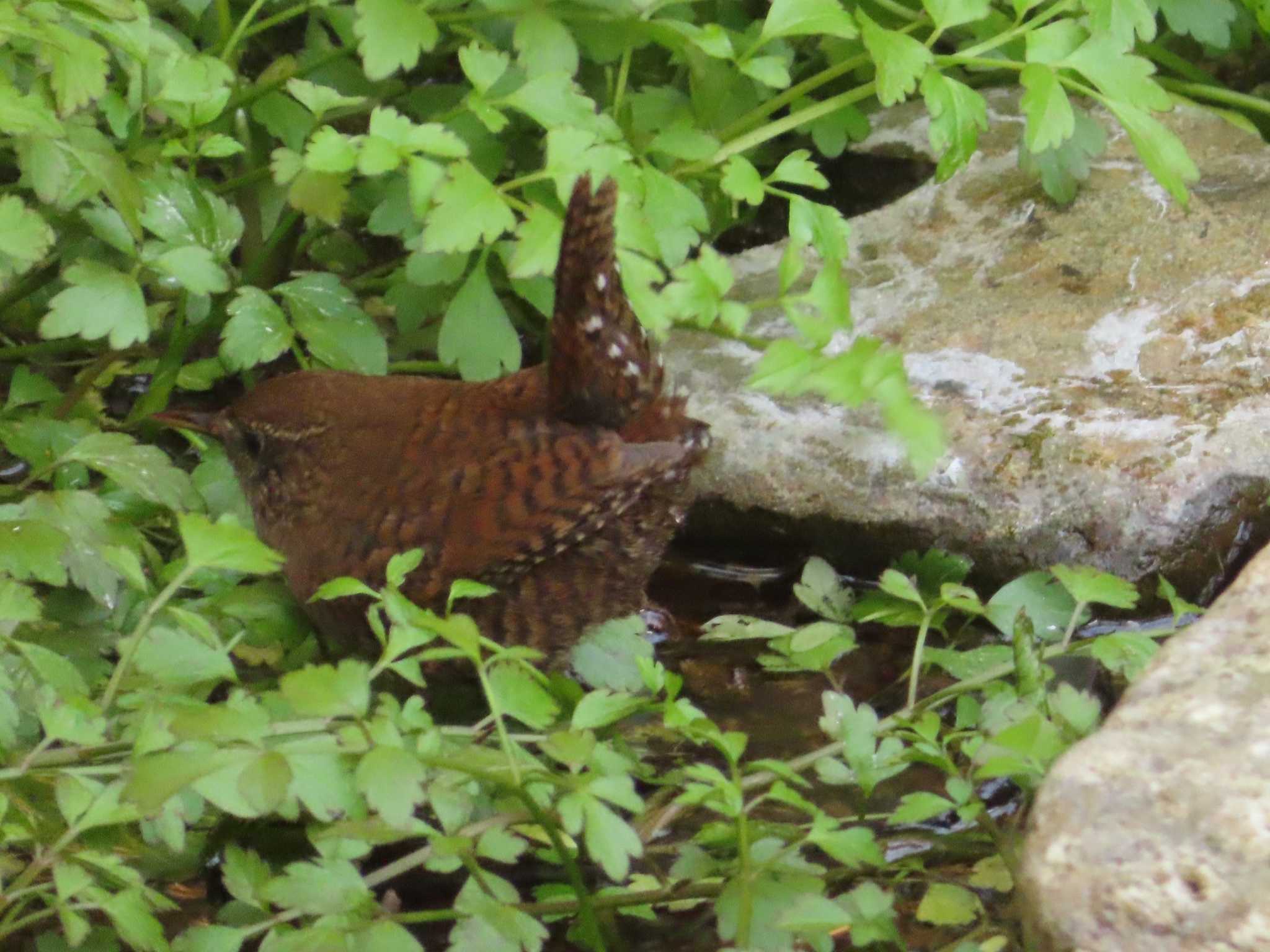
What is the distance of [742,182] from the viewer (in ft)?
8.96

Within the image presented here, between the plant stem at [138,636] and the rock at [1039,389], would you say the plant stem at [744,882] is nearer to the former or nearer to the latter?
the plant stem at [138,636]

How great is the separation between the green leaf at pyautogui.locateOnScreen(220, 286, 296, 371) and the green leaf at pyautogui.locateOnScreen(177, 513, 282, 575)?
940 millimetres

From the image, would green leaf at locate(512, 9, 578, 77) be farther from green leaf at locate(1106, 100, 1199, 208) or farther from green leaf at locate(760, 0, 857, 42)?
green leaf at locate(1106, 100, 1199, 208)

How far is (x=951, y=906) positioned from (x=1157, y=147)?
1.65 meters

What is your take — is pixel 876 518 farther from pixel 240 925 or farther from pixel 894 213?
pixel 240 925

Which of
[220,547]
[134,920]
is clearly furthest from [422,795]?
[220,547]

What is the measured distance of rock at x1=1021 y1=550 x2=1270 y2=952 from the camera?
53.4 inches

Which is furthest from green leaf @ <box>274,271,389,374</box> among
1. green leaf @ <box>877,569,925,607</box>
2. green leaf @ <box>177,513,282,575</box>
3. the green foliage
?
green leaf @ <box>877,569,925,607</box>

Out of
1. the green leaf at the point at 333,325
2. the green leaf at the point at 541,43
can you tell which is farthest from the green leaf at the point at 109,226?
the green leaf at the point at 541,43

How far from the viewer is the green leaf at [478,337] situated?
9.36ft

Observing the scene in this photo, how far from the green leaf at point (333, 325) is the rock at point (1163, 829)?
1788 mm

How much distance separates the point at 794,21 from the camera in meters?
2.66

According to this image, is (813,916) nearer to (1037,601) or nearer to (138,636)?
(138,636)

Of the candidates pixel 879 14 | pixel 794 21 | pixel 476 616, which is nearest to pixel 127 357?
pixel 476 616
